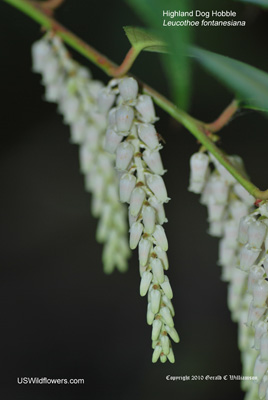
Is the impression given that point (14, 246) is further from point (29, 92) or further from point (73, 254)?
point (29, 92)

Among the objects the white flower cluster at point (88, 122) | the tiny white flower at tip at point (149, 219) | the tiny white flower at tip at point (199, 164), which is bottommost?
the tiny white flower at tip at point (149, 219)

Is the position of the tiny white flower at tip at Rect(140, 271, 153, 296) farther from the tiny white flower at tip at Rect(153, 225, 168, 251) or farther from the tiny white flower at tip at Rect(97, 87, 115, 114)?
the tiny white flower at tip at Rect(97, 87, 115, 114)

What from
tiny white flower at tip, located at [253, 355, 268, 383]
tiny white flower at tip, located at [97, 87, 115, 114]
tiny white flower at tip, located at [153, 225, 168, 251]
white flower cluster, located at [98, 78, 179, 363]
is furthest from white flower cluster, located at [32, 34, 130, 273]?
tiny white flower at tip, located at [253, 355, 268, 383]

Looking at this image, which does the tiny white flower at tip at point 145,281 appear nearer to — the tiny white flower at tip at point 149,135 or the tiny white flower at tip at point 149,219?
the tiny white flower at tip at point 149,219

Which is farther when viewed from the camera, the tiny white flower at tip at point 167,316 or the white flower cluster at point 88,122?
the white flower cluster at point 88,122

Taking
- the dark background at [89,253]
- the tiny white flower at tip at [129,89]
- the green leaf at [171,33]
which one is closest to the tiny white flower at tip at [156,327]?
the tiny white flower at tip at [129,89]

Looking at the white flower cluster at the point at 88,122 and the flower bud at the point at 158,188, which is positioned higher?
the white flower cluster at the point at 88,122
